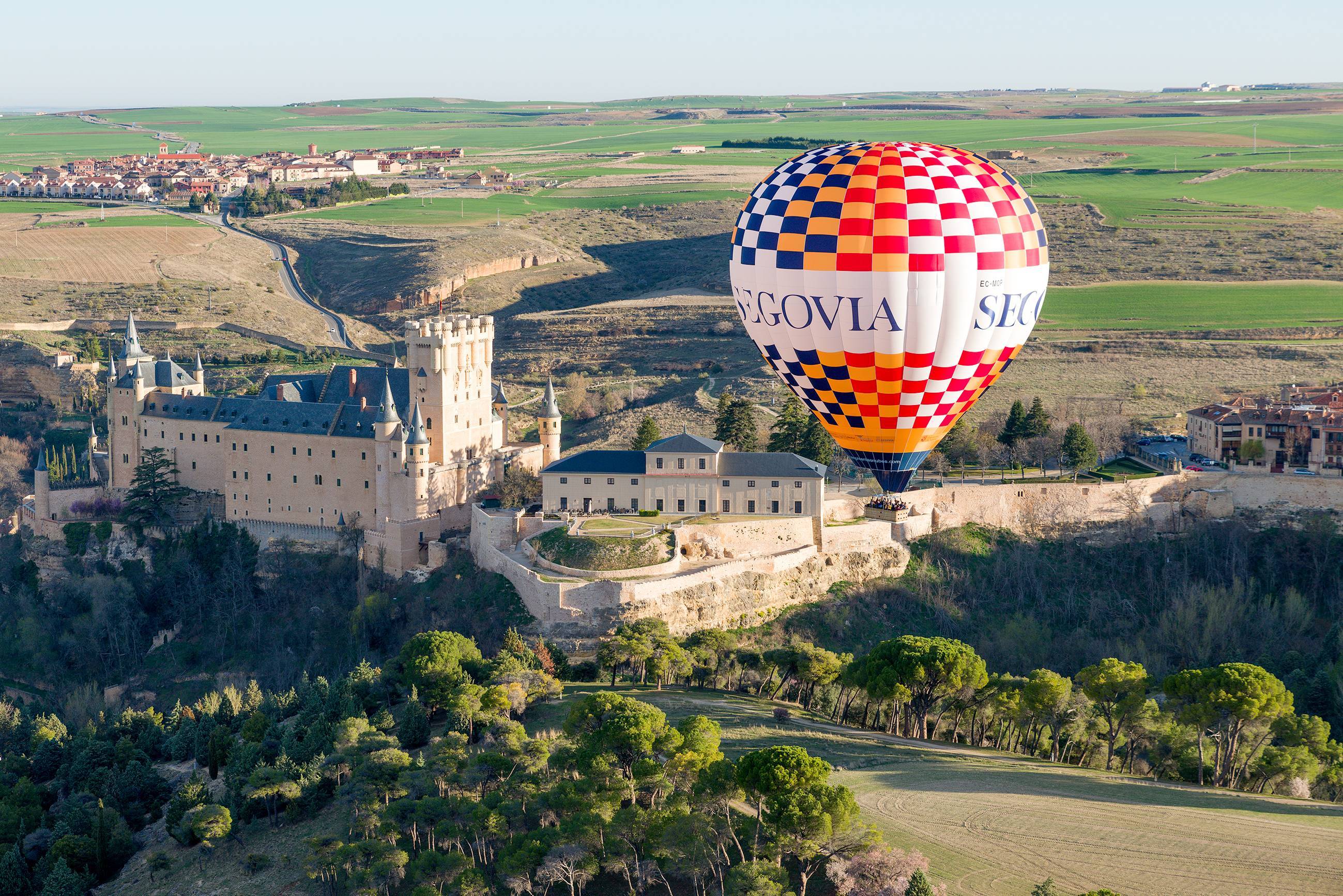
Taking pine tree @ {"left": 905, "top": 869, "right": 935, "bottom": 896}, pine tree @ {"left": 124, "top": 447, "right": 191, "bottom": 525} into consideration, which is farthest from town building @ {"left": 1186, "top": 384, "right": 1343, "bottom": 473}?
pine tree @ {"left": 124, "top": 447, "right": 191, "bottom": 525}

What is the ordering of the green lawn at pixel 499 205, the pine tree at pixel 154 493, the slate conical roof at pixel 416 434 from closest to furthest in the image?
the slate conical roof at pixel 416 434, the pine tree at pixel 154 493, the green lawn at pixel 499 205

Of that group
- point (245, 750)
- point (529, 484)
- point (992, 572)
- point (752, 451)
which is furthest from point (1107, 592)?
A: point (245, 750)

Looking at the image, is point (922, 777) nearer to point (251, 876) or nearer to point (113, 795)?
point (251, 876)

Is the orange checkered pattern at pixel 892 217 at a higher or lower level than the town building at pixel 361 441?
higher

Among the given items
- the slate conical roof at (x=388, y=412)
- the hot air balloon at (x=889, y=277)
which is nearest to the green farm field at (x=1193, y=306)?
the slate conical roof at (x=388, y=412)

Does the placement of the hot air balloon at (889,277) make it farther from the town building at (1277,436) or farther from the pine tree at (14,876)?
the town building at (1277,436)

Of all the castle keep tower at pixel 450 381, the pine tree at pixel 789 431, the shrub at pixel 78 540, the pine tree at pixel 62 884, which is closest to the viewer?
the pine tree at pixel 62 884

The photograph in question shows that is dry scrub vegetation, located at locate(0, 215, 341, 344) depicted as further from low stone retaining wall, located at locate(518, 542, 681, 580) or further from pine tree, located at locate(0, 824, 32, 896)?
pine tree, located at locate(0, 824, 32, 896)
